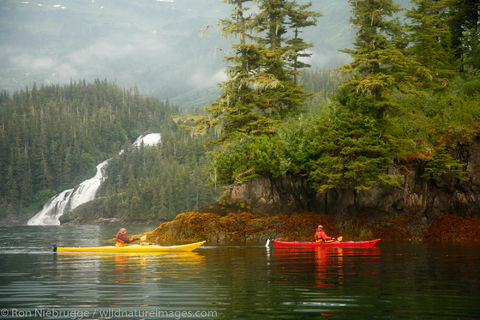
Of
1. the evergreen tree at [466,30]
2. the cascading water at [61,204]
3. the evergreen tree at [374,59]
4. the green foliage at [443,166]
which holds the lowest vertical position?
the cascading water at [61,204]

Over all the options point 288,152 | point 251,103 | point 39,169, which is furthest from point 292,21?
point 39,169

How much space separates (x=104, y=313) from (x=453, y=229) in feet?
85.0

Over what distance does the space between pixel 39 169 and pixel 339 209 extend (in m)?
146

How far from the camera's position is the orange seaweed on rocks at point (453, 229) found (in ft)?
91.8

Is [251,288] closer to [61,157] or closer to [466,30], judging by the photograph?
[466,30]

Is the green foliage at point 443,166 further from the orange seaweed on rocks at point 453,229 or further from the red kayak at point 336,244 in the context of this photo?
the red kayak at point 336,244

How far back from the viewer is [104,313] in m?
8.87

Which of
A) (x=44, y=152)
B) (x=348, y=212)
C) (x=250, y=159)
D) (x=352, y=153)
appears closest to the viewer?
(x=352, y=153)

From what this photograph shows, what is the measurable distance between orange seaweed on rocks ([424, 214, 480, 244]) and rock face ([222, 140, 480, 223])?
23.4 inches

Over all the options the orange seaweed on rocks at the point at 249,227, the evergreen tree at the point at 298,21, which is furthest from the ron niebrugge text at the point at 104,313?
the evergreen tree at the point at 298,21

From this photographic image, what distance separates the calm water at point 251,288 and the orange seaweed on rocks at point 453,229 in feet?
34.3

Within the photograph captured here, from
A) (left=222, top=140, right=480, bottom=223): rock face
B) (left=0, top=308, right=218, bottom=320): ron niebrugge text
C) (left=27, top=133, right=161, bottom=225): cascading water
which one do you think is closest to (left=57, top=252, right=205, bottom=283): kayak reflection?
(left=0, top=308, right=218, bottom=320): ron niebrugge text

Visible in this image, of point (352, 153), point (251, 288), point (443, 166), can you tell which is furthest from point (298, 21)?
point (251, 288)

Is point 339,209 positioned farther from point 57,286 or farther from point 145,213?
point 145,213
